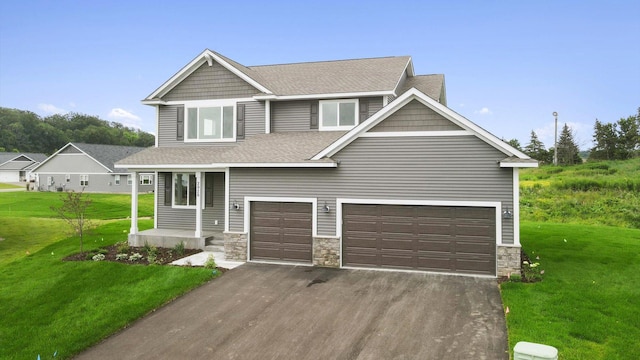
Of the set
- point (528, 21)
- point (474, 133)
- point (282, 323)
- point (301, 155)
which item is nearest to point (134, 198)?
point (301, 155)

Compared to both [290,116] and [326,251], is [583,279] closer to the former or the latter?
[326,251]

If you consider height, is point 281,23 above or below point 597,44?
above

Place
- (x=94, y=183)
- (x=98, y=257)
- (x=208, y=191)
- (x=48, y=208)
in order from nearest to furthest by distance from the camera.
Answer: (x=98, y=257) → (x=208, y=191) → (x=48, y=208) → (x=94, y=183)

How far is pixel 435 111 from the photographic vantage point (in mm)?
11562

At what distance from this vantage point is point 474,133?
444 inches

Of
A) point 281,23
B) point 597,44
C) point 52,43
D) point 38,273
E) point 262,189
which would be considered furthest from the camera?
point 52,43

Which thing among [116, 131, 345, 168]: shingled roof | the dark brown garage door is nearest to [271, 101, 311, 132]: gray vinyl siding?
[116, 131, 345, 168]: shingled roof

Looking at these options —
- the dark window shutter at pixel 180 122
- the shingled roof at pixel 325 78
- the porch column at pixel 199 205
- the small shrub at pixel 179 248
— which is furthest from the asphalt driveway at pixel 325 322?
the dark window shutter at pixel 180 122

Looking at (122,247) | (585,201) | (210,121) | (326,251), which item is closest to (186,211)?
(122,247)

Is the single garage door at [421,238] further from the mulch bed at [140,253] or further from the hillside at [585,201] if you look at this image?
the hillside at [585,201]

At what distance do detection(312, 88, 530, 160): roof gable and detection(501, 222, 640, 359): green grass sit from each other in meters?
3.58

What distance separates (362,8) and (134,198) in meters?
22.0

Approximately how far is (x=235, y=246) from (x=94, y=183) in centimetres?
4299

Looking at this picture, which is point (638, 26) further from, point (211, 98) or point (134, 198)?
point (134, 198)
